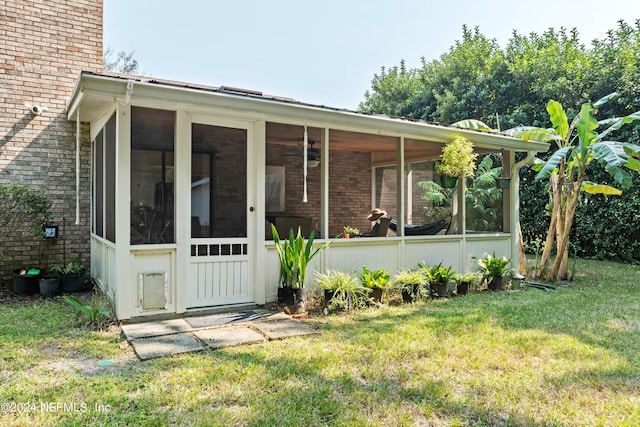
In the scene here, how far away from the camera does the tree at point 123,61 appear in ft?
73.7

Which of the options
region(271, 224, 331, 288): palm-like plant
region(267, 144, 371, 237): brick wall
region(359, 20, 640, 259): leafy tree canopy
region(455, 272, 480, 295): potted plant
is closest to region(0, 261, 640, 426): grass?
region(271, 224, 331, 288): palm-like plant

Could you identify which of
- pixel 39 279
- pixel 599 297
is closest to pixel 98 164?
pixel 39 279

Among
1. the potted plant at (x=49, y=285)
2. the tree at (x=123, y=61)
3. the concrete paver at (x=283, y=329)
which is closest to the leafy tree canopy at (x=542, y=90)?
the concrete paver at (x=283, y=329)

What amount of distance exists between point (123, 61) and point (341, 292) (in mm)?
22675

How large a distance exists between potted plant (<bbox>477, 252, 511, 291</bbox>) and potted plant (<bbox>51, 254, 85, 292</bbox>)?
6.25 meters

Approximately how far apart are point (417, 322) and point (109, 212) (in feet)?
12.6

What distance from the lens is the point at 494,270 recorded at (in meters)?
6.91

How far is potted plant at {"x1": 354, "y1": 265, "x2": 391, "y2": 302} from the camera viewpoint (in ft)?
18.5

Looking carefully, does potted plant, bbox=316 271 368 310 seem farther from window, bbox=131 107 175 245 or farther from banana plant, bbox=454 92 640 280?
banana plant, bbox=454 92 640 280

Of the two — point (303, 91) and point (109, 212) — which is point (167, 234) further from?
point (303, 91)

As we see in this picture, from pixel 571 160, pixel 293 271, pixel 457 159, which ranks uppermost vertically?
pixel 571 160

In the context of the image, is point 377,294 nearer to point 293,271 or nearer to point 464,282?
point 293,271

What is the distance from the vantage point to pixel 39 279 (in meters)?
6.14

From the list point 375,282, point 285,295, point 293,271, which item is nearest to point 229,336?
point 285,295
